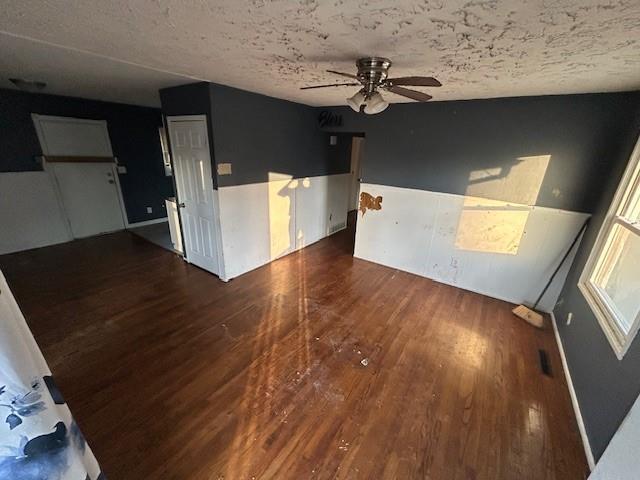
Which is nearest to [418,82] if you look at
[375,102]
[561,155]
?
[375,102]

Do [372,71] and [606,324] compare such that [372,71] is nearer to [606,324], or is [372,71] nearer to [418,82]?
[418,82]

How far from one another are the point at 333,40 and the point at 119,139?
4.78 metres

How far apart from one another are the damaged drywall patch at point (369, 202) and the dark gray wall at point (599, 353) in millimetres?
2150

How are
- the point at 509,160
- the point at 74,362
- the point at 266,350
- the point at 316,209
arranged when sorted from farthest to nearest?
the point at 316,209 < the point at 509,160 < the point at 266,350 < the point at 74,362

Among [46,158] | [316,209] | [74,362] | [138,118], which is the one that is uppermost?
[138,118]

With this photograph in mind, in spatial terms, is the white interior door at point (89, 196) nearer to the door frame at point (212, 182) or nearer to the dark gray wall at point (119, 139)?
the dark gray wall at point (119, 139)

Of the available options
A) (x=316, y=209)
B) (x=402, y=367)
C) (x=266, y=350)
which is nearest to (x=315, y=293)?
(x=266, y=350)

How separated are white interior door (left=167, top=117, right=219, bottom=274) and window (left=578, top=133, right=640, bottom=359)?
3567mm

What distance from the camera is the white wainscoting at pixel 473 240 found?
272cm

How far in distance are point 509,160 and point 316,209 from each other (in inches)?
108

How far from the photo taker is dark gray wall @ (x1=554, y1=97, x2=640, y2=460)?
4.56ft

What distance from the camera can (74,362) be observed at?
201 centimetres

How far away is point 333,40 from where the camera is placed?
1388mm

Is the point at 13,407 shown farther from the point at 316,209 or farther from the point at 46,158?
the point at 46,158
